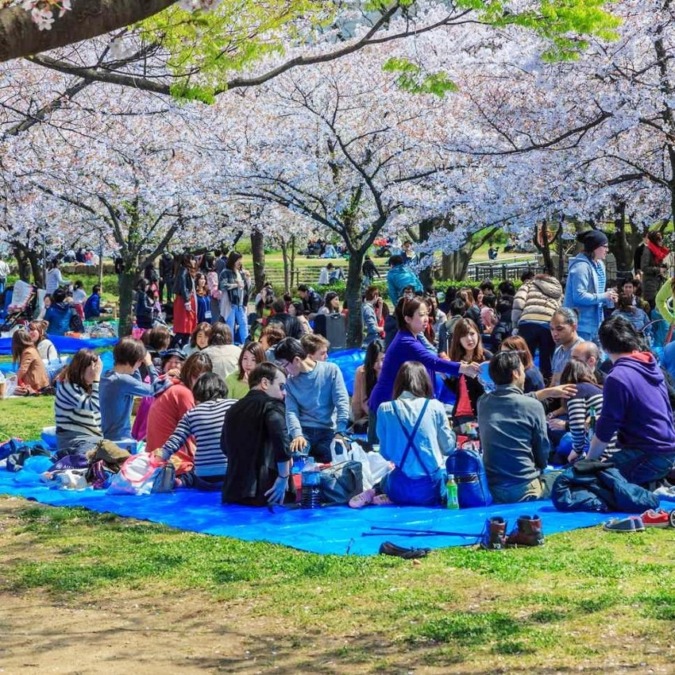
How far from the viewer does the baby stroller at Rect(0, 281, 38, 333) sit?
84.3 feet

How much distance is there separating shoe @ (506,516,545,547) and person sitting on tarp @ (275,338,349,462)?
9.60 ft

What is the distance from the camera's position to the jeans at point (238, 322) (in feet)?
67.6

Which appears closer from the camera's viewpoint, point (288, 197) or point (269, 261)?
point (288, 197)

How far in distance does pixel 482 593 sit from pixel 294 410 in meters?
4.06

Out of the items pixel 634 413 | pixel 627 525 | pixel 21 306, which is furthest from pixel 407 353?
pixel 21 306

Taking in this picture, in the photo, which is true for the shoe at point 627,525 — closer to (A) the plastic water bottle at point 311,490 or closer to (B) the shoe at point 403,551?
(B) the shoe at point 403,551

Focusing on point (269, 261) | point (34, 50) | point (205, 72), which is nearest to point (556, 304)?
point (205, 72)

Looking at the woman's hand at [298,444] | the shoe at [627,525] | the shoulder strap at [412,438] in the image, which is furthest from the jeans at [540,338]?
the shoe at [627,525]

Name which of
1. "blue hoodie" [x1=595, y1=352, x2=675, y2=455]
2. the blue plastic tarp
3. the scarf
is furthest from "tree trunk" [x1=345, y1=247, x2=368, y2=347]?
"blue hoodie" [x1=595, y1=352, x2=675, y2=455]

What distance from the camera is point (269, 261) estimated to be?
52844 mm

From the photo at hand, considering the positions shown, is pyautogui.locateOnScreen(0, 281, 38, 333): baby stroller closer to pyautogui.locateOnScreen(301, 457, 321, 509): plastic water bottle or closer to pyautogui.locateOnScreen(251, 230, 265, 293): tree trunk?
pyautogui.locateOnScreen(251, 230, 265, 293): tree trunk

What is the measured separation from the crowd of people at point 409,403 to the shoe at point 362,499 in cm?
1

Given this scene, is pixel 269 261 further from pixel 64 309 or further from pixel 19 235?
pixel 64 309

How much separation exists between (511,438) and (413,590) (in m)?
2.34
